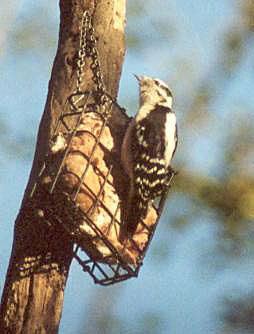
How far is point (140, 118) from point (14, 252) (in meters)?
0.96

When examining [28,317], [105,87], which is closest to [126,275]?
[28,317]

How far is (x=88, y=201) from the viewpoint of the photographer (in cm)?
358

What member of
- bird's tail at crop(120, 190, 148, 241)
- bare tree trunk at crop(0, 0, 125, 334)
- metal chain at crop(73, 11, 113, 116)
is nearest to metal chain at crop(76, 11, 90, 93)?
metal chain at crop(73, 11, 113, 116)

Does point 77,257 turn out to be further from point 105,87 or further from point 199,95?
point 199,95

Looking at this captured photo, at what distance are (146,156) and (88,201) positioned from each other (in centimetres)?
49

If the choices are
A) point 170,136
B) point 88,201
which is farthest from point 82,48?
point 88,201

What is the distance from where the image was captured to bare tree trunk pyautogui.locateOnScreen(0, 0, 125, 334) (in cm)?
389

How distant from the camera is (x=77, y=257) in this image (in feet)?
12.9

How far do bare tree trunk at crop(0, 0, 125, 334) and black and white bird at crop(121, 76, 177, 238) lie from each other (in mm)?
407

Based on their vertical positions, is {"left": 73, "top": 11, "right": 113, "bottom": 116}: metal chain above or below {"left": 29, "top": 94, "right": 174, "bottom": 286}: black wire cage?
above

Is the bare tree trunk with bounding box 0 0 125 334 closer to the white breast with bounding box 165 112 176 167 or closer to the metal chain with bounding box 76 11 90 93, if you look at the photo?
the metal chain with bounding box 76 11 90 93

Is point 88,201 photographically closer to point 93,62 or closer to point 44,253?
point 44,253

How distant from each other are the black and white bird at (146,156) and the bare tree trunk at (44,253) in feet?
1.34

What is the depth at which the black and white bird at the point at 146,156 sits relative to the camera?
3.73m
